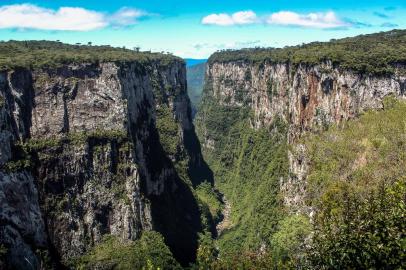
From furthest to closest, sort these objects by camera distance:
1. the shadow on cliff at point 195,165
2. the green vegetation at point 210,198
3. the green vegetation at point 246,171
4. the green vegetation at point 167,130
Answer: the shadow on cliff at point 195,165
the green vegetation at point 167,130
the green vegetation at point 210,198
the green vegetation at point 246,171

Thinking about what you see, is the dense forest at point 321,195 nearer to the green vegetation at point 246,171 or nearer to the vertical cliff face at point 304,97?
the green vegetation at point 246,171

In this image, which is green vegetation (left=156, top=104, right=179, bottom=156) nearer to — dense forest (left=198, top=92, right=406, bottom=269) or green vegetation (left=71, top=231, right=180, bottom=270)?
dense forest (left=198, top=92, right=406, bottom=269)

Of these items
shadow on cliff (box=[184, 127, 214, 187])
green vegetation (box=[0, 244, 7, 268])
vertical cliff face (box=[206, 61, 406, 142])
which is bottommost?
shadow on cliff (box=[184, 127, 214, 187])

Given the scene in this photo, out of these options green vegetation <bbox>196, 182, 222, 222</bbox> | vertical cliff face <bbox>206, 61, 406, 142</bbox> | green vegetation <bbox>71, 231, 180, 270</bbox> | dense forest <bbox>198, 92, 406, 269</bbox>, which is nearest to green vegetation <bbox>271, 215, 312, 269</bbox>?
dense forest <bbox>198, 92, 406, 269</bbox>

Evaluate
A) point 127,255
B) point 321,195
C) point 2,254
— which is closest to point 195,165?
point 127,255

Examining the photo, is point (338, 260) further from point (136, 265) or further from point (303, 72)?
point (303, 72)

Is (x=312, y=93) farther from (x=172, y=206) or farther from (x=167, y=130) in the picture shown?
(x=167, y=130)

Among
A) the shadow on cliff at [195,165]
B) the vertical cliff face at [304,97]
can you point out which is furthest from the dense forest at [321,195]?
the shadow on cliff at [195,165]
